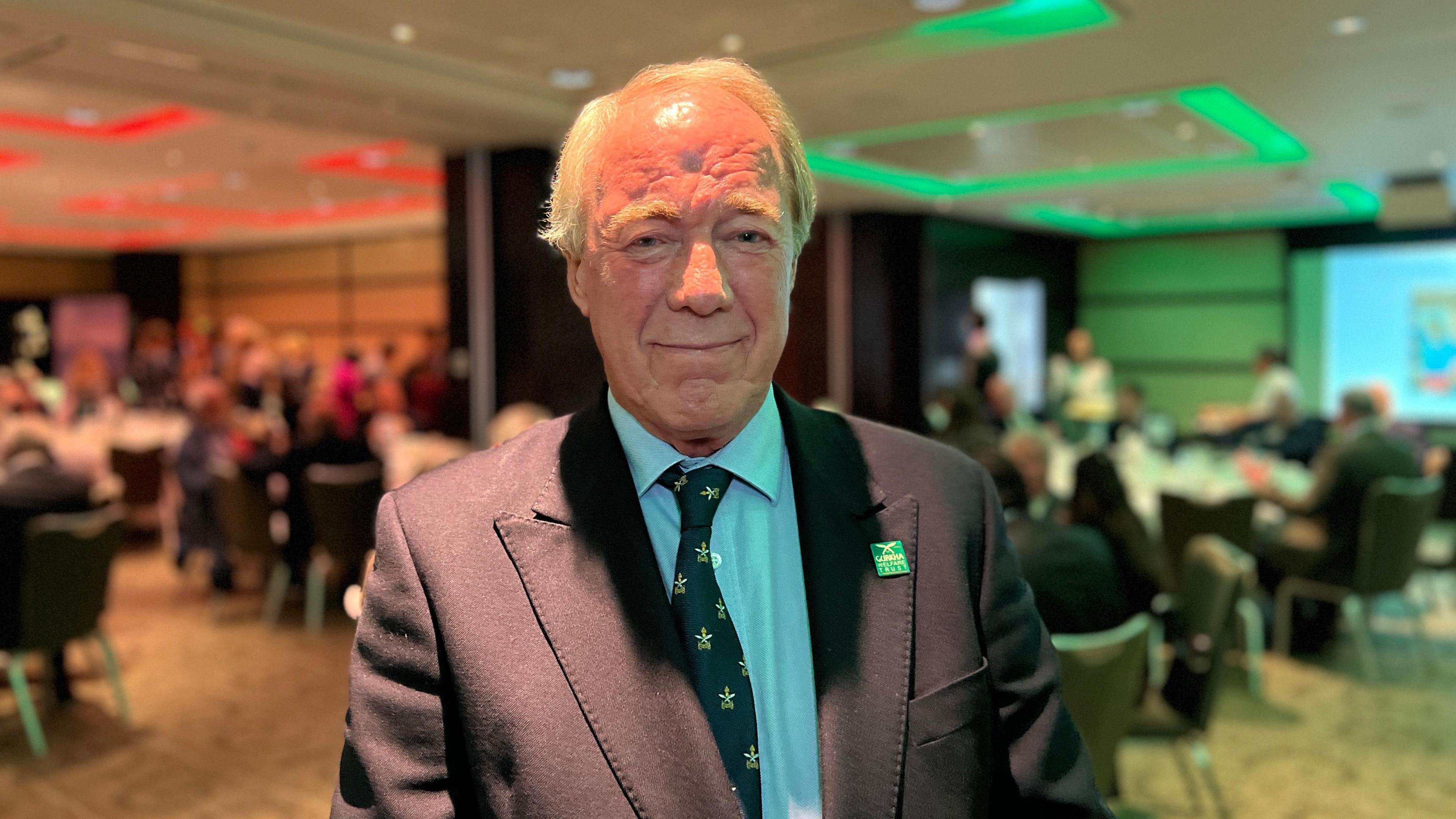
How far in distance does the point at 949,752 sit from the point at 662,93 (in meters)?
0.66

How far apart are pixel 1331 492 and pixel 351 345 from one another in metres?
13.4

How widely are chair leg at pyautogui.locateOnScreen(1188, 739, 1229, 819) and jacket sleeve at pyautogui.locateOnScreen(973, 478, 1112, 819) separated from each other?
2408 mm

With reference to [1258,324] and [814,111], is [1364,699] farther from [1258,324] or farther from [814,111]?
[1258,324]

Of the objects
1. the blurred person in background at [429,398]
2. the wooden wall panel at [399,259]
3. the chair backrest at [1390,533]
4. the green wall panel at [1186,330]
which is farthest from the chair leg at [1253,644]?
the wooden wall panel at [399,259]

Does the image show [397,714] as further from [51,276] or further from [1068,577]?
[51,276]

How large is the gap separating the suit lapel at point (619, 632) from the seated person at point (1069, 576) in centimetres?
175

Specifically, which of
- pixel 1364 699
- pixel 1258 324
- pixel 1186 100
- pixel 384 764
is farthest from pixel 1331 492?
pixel 1258 324

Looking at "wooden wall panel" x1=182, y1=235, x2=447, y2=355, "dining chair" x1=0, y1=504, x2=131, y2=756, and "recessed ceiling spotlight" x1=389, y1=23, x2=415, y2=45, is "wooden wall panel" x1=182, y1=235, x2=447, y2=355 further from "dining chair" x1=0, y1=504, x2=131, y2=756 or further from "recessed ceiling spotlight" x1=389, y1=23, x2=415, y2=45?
"dining chair" x1=0, y1=504, x2=131, y2=756

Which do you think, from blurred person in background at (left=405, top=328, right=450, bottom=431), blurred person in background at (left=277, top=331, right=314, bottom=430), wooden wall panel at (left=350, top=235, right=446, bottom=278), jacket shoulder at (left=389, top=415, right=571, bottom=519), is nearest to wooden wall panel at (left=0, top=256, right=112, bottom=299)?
wooden wall panel at (left=350, top=235, right=446, bottom=278)

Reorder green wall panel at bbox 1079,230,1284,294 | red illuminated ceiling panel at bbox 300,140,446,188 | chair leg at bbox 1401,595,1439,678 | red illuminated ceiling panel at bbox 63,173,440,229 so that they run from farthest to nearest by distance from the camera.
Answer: green wall panel at bbox 1079,230,1284,294
red illuminated ceiling panel at bbox 63,173,440,229
red illuminated ceiling panel at bbox 300,140,446,188
chair leg at bbox 1401,595,1439,678

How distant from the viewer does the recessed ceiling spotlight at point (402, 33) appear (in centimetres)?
436

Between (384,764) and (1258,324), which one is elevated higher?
(1258,324)

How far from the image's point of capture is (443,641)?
0.89m

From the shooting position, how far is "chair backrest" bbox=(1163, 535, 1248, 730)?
9.66 feet
